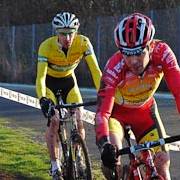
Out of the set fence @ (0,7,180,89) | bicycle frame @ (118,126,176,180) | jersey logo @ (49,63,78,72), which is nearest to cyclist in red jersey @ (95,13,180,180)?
bicycle frame @ (118,126,176,180)

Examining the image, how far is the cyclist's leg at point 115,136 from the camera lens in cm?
561

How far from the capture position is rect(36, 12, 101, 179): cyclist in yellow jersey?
7613mm

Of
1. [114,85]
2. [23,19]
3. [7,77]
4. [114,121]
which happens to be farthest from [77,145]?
[23,19]

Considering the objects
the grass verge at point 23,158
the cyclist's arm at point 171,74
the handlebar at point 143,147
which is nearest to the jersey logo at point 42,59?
the grass verge at point 23,158

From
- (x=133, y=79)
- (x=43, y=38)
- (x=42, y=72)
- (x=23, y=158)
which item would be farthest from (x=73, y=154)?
(x=43, y=38)

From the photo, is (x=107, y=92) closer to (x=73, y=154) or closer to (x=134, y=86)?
(x=134, y=86)

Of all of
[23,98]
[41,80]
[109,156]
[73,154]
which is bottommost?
[109,156]

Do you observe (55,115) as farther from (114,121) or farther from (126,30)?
(126,30)

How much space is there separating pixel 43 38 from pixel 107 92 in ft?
83.6

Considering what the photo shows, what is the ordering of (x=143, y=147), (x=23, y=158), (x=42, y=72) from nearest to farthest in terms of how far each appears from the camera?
(x=143, y=147)
(x=42, y=72)
(x=23, y=158)

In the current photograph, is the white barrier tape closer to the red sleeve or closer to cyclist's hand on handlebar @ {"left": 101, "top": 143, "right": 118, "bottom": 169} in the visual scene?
the red sleeve

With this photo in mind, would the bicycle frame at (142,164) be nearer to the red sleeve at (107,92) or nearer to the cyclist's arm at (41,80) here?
the red sleeve at (107,92)

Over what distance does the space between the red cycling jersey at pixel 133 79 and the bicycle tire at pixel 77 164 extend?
1.65 meters

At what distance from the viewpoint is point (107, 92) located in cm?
541
